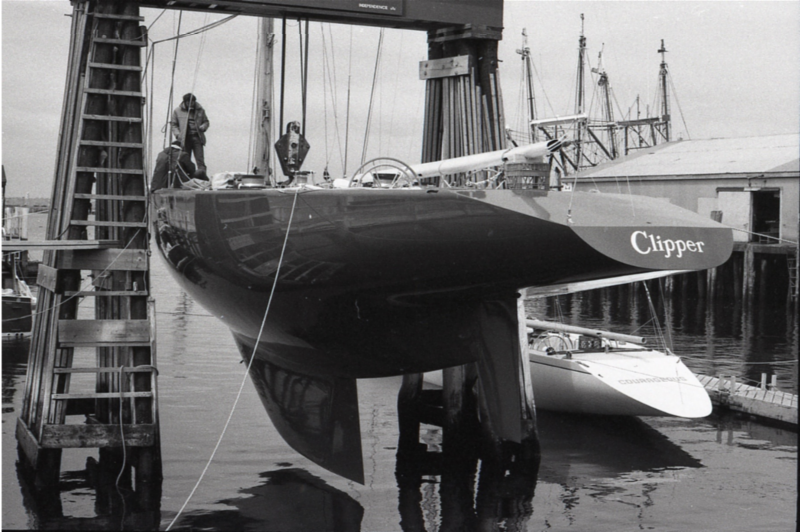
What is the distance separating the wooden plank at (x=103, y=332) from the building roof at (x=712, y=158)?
2912 cm

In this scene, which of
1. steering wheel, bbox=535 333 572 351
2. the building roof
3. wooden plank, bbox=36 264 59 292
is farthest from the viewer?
the building roof

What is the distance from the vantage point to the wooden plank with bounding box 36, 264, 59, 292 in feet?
35.5

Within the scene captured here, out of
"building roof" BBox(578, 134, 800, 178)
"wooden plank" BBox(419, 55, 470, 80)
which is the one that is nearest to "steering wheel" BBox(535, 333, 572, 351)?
"wooden plank" BBox(419, 55, 470, 80)

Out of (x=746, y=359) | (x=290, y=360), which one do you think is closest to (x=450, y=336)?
(x=290, y=360)

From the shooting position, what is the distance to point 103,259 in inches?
422

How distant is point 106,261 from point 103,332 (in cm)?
84

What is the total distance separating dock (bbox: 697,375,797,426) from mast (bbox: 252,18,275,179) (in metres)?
9.12

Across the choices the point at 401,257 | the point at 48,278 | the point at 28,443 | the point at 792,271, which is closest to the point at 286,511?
the point at 28,443

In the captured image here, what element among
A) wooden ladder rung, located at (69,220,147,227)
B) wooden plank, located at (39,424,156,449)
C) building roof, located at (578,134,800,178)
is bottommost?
wooden plank, located at (39,424,156,449)

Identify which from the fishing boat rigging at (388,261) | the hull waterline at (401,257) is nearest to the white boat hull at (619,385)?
the fishing boat rigging at (388,261)

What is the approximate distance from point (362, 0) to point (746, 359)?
1644 centimetres

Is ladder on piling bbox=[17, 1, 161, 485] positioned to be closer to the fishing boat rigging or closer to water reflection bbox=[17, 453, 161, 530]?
water reflection bbox=[17, 453, 161, 530]

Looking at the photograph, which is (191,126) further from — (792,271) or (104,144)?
(792,271)

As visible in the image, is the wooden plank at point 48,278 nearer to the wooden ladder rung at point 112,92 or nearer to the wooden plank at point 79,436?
the wooden plank at point 79,436
